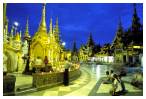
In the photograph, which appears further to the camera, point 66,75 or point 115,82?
point 66,75

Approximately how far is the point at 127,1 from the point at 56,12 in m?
1.04

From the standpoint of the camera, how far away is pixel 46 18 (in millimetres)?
4039

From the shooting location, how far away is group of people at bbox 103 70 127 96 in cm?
387

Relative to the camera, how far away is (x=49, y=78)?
13.4 ft

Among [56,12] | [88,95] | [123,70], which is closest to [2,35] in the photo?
[56,12]

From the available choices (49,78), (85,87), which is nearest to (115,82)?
(85,87)

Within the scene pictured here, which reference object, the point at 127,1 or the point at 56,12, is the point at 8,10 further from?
the point at 127,1

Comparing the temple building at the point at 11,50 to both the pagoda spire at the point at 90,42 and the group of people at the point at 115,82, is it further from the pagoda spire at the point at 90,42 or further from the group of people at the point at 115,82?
the group of people at the point at 115,82

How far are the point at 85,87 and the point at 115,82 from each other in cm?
44

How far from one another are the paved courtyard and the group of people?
6cm

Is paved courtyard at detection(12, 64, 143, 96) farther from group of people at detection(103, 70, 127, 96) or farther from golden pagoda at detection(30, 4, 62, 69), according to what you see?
golden pagoda at detection(30, 4, 62, 69)

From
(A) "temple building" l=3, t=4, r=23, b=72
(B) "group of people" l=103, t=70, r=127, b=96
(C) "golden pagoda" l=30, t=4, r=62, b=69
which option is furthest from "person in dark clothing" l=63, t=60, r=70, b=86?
(A) "temple building" l=3, t=4, r=23, b=72

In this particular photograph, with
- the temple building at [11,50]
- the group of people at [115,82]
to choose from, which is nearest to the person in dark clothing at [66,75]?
the group of people at [115,82]

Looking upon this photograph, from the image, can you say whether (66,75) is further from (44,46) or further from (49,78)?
(44,46)
